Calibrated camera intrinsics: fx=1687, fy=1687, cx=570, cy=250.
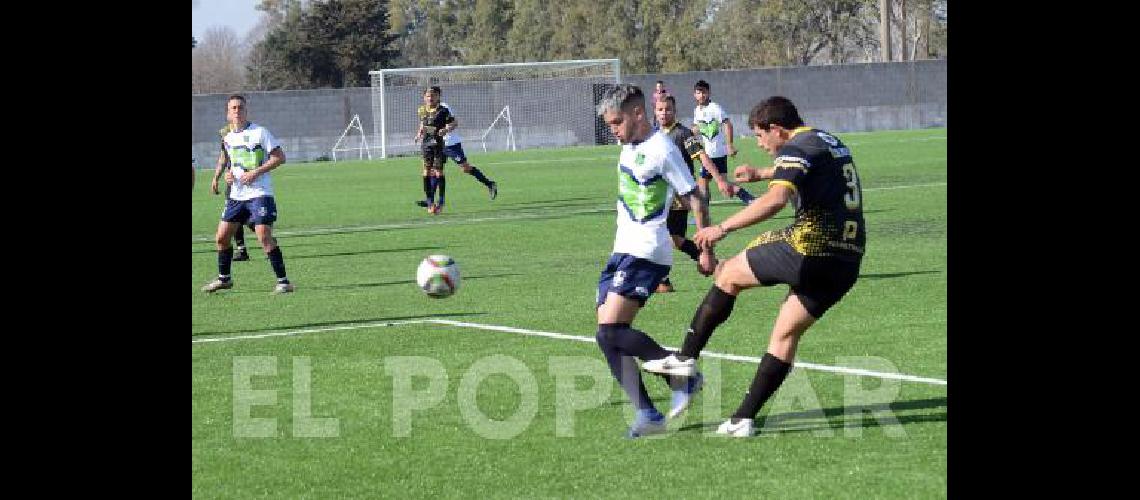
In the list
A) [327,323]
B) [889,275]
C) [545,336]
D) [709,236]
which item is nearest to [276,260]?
[327,323]

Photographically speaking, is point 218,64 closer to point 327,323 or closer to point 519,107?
point 519,107

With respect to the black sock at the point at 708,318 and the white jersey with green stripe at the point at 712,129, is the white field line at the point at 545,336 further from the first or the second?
the white jersey with green stripe at the point at 712,129

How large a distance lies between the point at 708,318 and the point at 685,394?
47cm

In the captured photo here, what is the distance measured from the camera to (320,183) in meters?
43.8

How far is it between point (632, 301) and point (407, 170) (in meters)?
38.9

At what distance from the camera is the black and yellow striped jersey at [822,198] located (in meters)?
9.46

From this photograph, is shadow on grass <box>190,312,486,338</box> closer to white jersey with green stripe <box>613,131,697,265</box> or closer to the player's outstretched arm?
white jersey with green stripe <box>613,131,697,265</box>

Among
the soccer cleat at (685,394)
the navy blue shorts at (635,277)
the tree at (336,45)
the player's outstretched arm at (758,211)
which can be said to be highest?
the tree at (336,45)

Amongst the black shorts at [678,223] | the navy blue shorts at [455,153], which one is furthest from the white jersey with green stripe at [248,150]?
the navy blue shorts at [455,153]

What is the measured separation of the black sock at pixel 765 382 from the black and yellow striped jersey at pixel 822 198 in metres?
0.65

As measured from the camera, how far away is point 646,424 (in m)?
9.73
